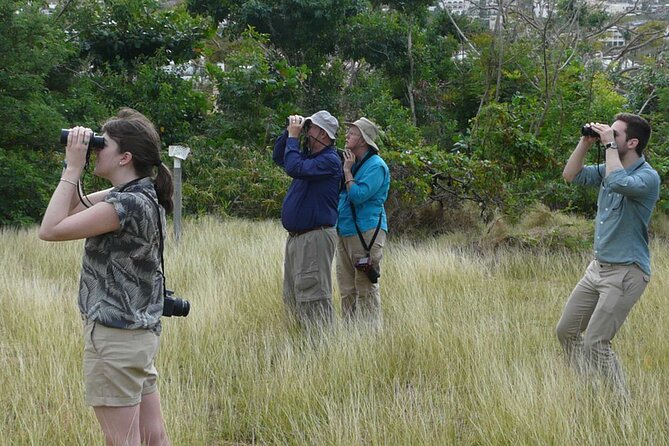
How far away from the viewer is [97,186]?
12.2 meters

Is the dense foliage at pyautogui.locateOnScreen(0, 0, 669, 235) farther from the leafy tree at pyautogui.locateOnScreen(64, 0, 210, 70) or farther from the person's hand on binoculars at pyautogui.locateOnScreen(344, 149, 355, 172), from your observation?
the person's hand on binoculars at pyautogui.locateOnScreen(344, 149, 355, 172)

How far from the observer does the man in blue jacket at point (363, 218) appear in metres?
6.10

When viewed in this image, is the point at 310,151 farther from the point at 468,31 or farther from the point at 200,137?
the point at 468,31

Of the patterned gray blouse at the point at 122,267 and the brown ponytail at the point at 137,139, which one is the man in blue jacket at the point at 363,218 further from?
the patterned gray blouse at the point at 122,267

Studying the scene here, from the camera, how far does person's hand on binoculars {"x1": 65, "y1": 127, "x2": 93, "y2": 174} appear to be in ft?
10.2

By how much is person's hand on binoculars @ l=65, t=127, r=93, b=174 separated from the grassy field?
1.50m

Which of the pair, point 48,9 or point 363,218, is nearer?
point 363,218

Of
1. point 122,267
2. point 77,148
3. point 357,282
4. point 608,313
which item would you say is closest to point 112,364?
point 122,267

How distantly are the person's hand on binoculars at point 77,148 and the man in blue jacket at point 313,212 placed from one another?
256 centimetres

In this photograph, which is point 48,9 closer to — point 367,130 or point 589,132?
point 367,130

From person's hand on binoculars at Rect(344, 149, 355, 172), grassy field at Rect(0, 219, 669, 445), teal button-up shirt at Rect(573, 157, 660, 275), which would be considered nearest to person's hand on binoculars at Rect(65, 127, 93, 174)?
grassy field at Rect(0, 219, 669, 445)

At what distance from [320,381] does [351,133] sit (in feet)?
6.91

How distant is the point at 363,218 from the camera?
20.5 ft

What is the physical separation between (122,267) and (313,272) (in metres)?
2.79
